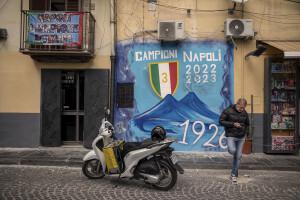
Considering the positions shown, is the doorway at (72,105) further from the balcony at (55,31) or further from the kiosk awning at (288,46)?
the kiosk awning at (288,46)

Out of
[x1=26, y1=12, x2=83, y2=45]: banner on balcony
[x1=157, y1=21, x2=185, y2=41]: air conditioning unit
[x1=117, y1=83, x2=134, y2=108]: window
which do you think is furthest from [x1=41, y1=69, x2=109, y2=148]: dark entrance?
[x1=157, y1=21, x2=185, y2=41]: air conditioning unit

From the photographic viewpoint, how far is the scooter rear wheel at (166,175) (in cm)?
561

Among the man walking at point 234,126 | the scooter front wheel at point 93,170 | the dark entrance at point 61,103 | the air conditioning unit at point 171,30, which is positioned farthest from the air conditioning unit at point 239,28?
the scooter front wheel at point 93,170

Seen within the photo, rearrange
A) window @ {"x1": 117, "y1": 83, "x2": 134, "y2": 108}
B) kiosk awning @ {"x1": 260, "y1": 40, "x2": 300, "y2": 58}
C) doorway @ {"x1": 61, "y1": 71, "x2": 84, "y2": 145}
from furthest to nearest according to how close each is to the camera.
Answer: doorway @ {"x1": 61, "y1": 71, "x2": 84, "y2": 145}
window @ {"x1": 117, "y1": 83, "x2": 134, "y2": 108}
kiosk awning @ {"x1": 260, "y1": 40, "x2": 300, "y2": 58}

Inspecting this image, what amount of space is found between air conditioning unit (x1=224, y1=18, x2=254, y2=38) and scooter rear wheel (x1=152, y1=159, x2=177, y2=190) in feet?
17.8

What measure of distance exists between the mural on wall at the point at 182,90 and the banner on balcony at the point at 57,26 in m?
1.91

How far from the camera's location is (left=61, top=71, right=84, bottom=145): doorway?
32.7 ft

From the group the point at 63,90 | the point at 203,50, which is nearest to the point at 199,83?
the point at 203,50

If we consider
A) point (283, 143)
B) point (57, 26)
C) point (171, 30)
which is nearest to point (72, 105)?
point (57, 26)

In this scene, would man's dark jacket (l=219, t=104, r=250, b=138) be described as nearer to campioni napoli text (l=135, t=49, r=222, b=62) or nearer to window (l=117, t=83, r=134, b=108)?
campioni napoli text (l=135, t=49, r=222, b=62)

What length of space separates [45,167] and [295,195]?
19.7 feet

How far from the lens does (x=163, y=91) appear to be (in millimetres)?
9602

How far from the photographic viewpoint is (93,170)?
6410 mm

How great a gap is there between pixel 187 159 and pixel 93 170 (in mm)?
3062
